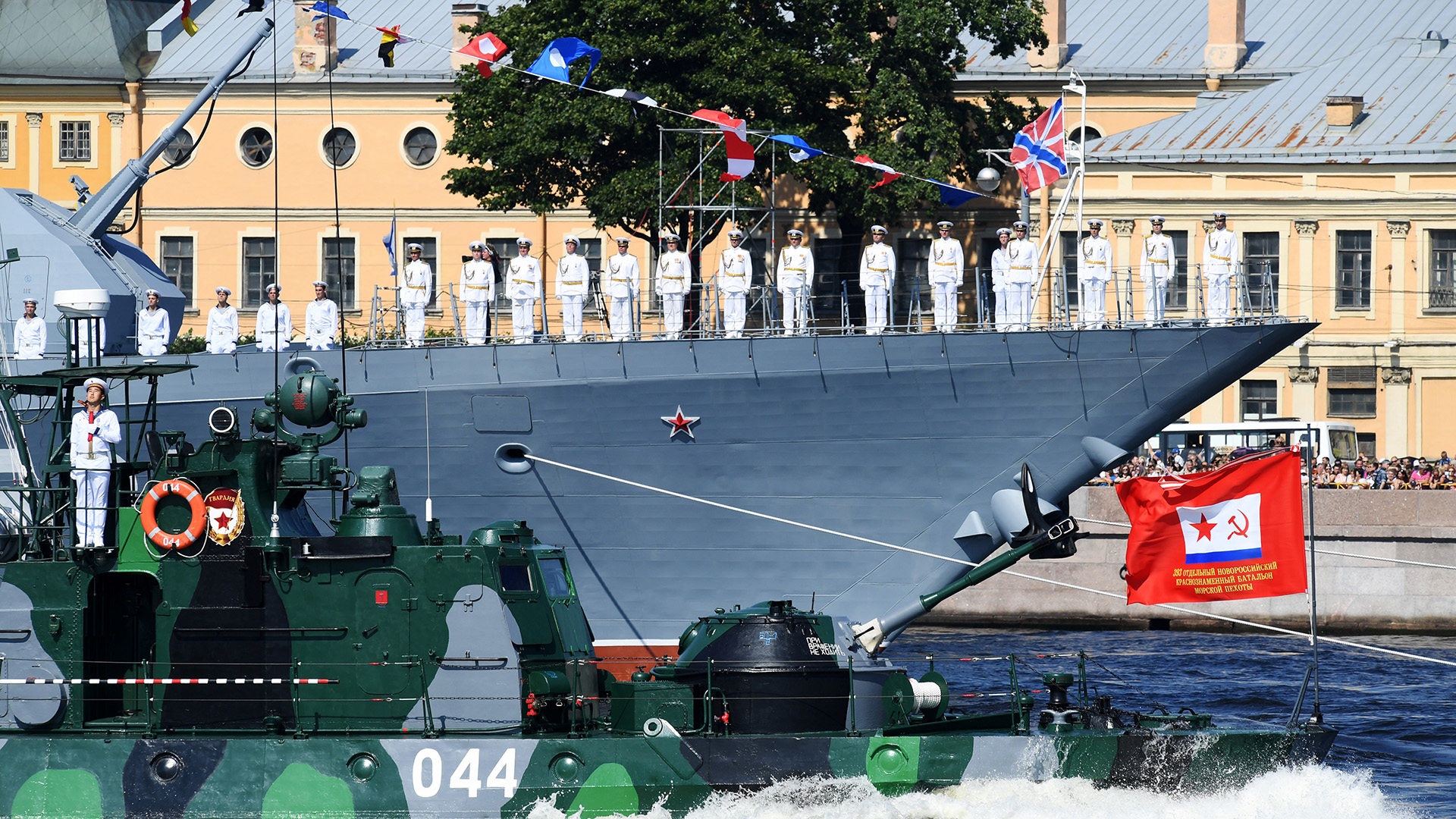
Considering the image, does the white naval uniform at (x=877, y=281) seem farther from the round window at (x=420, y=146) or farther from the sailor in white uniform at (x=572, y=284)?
the round window at (x=420, y=146)

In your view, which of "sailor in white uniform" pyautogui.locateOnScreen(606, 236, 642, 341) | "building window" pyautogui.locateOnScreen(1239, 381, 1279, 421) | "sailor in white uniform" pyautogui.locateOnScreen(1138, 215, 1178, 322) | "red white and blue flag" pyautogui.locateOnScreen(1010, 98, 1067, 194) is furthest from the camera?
"building window" pyautogui.locateOnScreen(1239, 381, 1279, 421)

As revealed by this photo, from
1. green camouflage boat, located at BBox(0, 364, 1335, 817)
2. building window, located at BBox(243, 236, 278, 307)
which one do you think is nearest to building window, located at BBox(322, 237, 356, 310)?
building window, located at BBox(243, 236, 278, 307)

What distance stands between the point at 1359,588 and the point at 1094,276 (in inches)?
441

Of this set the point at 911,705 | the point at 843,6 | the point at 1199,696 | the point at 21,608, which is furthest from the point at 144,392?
the point at 843,6

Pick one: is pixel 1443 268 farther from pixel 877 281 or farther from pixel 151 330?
pixel 151 330

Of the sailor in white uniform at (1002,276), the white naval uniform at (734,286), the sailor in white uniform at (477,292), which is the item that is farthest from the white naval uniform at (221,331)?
the sailor in white uniform at (1002,276)

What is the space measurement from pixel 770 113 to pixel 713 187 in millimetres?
3663

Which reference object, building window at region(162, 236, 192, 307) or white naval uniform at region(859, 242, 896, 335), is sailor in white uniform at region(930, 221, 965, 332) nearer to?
white naval uniform at region(859, 242, 896, 335)

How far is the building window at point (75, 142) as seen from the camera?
49781 mm

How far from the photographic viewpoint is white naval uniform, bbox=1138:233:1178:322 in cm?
2273

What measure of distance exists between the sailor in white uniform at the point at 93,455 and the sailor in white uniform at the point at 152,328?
785 centimetres

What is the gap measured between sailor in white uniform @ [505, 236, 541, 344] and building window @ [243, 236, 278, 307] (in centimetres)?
2752

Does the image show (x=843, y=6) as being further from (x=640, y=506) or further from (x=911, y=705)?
(x=911, y=705)

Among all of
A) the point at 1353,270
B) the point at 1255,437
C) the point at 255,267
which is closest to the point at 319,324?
the point at 1255,437
